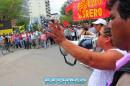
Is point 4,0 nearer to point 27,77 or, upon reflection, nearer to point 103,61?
point 27,77

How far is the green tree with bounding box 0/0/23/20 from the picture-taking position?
88069 mm

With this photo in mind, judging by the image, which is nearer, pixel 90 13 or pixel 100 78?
pixel 100 78

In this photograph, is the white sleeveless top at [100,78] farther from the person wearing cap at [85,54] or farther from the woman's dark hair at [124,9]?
the woman's dark hair at [124,9]

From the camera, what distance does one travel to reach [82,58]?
2568 mm

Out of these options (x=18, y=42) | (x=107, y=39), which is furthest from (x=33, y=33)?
(x=107, y=39)

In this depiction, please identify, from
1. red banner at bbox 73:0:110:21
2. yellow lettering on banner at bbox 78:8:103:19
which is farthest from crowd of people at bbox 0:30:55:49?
yellow lettering on banner at bbox 78:8:103:19

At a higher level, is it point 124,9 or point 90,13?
point 124,9

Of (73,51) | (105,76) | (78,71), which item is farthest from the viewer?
(78,71)

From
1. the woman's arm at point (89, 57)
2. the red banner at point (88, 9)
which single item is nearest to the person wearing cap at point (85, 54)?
the woman's arm at point (89, 57)

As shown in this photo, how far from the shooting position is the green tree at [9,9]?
289 feet

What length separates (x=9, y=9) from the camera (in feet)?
294

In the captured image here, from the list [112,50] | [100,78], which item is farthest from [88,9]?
[112,50]

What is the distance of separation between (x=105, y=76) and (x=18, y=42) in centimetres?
3098

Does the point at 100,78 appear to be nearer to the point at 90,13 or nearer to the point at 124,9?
the point at 124,9
